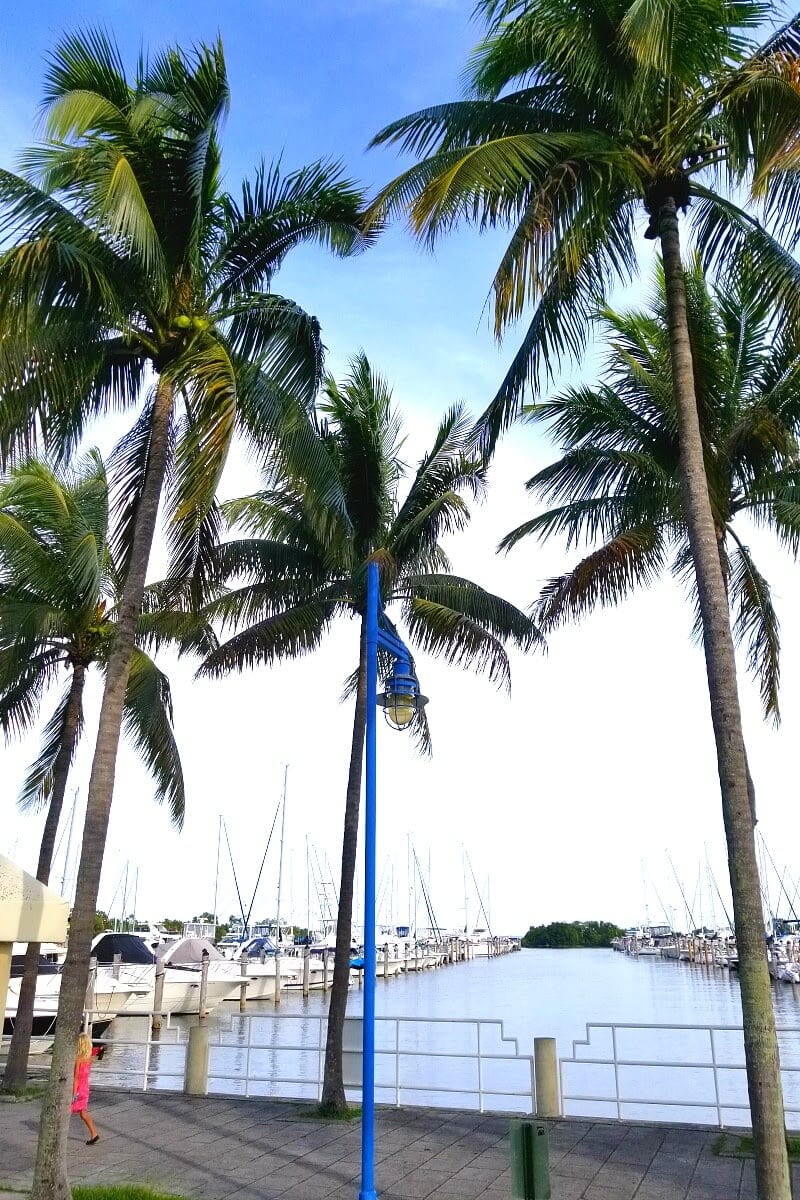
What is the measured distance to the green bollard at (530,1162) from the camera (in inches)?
273

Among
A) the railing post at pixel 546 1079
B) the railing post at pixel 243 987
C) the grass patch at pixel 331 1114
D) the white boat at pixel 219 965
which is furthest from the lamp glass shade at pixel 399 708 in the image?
the white boat at pixel 219 965

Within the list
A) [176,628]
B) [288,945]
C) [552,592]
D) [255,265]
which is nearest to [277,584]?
[176,628]

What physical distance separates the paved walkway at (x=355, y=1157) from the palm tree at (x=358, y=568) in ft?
9.45

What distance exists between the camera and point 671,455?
50.5 ft

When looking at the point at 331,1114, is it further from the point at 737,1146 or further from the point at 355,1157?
the point at 737,1146

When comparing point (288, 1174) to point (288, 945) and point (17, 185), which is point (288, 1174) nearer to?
point (17, 185)

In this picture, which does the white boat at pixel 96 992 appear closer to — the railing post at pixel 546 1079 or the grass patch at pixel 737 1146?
the railing post at pixel 546 1079

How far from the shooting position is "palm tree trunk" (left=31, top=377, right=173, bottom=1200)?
876cm

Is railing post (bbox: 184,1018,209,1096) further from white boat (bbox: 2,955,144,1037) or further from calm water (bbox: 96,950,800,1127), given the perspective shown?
white boat (bbox: 2,955,144,1037)

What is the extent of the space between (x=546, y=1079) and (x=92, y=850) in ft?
22.6

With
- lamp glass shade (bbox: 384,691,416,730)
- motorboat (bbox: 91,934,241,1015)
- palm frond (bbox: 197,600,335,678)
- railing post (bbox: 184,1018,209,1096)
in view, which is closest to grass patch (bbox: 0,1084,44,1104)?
railing post (bbox: 184,1018,209,1096)

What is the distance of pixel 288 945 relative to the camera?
A: 306 feet

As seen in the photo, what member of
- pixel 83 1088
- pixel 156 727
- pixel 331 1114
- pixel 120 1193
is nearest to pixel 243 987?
pixel 156 727

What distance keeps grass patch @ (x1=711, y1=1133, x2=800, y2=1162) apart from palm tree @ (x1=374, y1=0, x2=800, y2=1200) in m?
5.07
